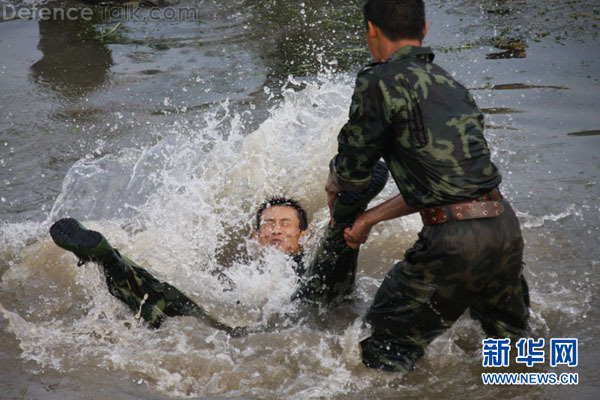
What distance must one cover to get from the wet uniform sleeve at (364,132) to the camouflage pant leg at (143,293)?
1.45 metres

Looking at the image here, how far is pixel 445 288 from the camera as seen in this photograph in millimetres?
3170

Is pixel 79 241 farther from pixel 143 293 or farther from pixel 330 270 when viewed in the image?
pixel 330 270

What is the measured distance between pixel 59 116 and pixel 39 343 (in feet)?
13.5

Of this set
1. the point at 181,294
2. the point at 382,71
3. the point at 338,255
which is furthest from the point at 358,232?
the point at 181,294

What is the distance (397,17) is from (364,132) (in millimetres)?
583

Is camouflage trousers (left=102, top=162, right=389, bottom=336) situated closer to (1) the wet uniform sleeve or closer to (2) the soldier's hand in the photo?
(2) the soldier's hand

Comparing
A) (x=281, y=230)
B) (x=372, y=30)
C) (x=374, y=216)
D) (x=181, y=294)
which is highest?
(x=372, y=30)

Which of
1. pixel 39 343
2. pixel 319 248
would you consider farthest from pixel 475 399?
pixel 39 343

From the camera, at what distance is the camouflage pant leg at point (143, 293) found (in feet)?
12.5

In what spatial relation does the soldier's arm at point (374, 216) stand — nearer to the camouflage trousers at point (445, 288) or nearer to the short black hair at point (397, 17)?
the camouflage trousers at point (445, 288)

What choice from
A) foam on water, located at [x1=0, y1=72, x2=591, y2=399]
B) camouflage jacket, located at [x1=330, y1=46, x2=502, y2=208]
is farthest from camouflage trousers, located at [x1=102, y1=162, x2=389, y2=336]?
camouflage jacket, located at [x1=330, y1=46, x2=502, y2=208]

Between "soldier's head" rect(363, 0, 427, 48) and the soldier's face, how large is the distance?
7.76ft

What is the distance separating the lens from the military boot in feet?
11.7

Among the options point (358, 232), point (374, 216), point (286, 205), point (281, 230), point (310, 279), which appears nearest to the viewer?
point (374, 216)
